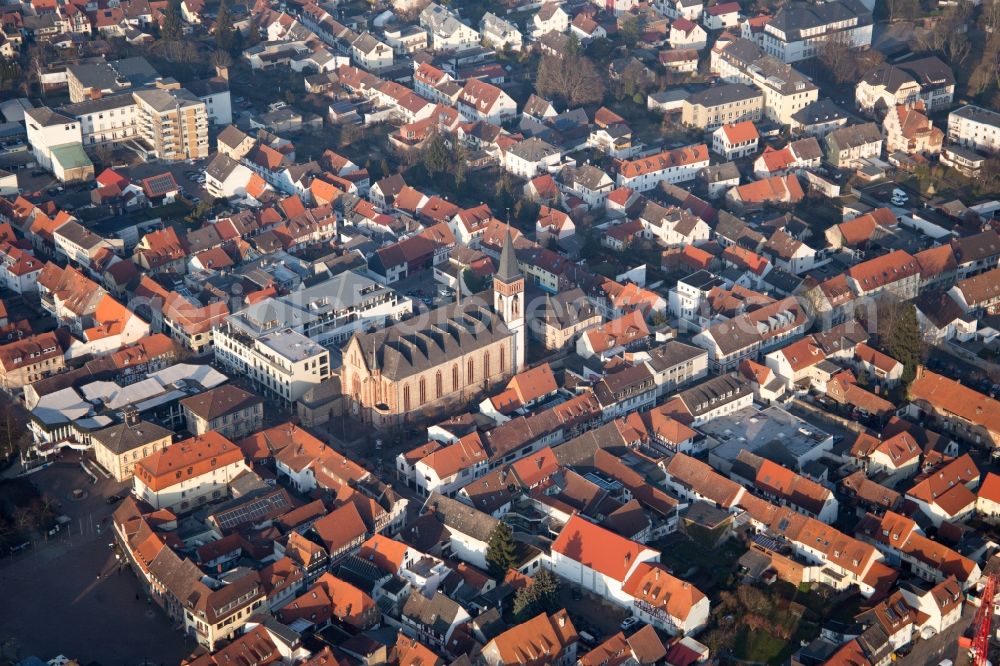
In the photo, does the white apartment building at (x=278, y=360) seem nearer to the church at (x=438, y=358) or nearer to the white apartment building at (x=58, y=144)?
the church at (x=438, y=358)

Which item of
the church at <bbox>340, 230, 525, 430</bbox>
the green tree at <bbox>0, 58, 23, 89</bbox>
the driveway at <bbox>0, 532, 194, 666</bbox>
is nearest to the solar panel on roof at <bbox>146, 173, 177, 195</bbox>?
the green tree at <bbox>0, 58, 23, 89</bbox>

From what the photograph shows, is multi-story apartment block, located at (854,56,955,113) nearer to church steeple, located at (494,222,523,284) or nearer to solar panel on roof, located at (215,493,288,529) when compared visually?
church steeple, located at (494,222,523,284)

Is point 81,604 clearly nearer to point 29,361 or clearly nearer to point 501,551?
point 501,551

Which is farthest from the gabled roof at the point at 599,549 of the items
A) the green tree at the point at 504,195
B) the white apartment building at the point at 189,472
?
the green tree at the point at 504,195

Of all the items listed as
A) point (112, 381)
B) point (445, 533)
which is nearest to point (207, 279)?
point (112, 381)

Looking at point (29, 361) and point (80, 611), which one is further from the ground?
point (29, 361)

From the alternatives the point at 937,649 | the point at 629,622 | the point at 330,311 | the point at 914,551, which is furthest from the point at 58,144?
the point at 937,649

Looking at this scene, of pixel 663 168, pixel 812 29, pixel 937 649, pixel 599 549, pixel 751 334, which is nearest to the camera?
pixel 937 649

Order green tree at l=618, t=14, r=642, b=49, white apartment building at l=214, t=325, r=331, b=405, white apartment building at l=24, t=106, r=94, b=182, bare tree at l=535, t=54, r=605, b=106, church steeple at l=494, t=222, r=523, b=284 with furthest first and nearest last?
green tree at l=618, t=14, r=642, b=49
bare tree at l=535, t=54, r=605, b=106
white apartment building at l=24, t=106, r=94, b=182
white apartment building at l=214, t=325, r=331, b=405
church steeple at l=494, t=222, r=523, b=284
